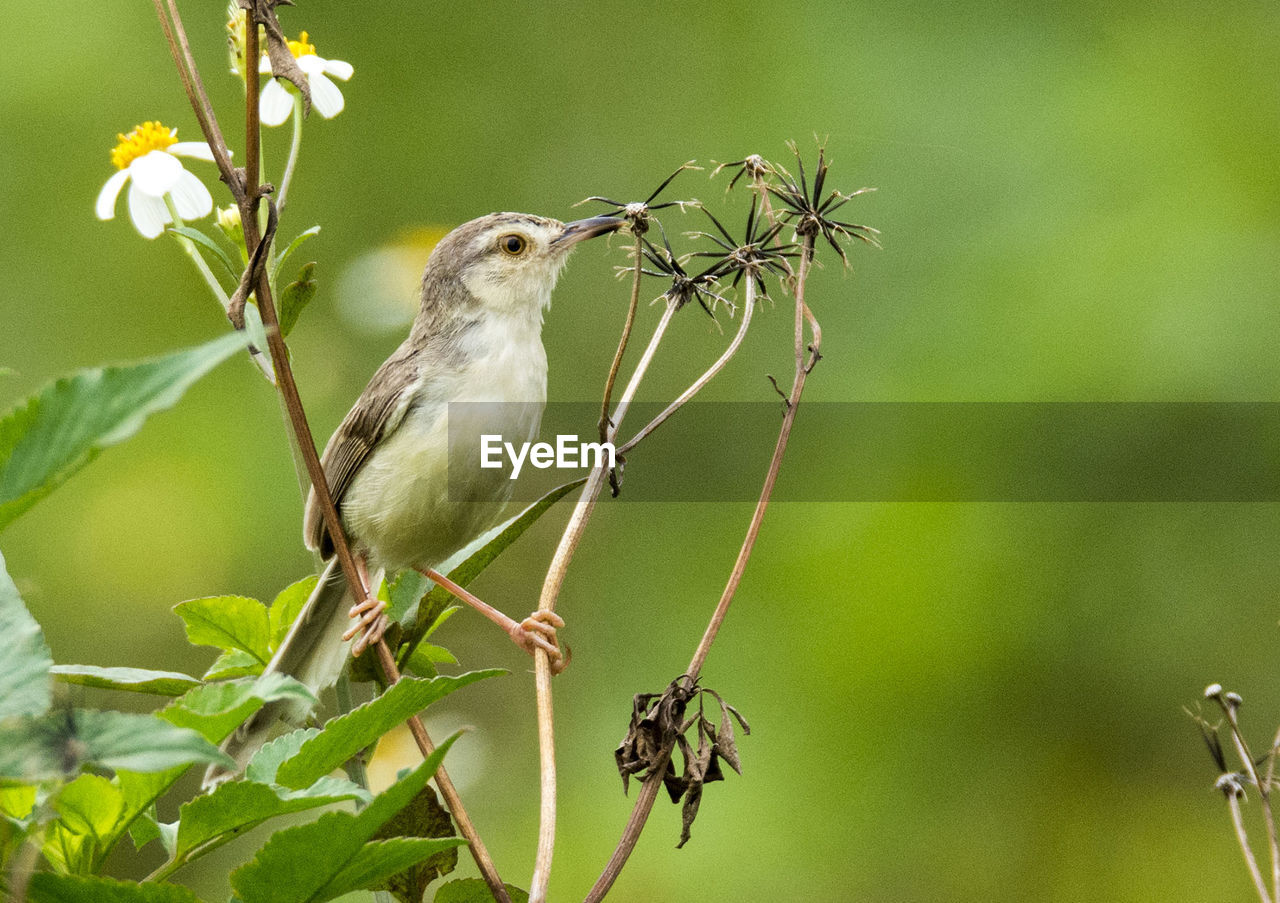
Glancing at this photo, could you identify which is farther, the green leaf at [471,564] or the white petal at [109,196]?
the white petal at [109,196]

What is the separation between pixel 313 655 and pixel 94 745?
1223mm

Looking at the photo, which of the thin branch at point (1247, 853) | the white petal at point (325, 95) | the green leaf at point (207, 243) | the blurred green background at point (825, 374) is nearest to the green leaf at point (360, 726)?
the green leaf at point (207, 243)

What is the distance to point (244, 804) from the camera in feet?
3.06

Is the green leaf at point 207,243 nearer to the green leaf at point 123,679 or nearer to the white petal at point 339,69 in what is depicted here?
the white petal at point 339,69

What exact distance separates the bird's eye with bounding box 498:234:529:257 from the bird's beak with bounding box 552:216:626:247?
7 cm

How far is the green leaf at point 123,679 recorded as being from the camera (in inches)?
43.9

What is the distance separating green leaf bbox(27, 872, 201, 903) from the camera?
0.86 meters

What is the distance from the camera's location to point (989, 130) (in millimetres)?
4355

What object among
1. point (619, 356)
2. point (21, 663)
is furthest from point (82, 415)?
point (619, 356)

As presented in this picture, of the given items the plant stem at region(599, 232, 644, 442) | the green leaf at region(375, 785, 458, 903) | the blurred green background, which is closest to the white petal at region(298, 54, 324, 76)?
the plant stem at region(599, 232, 644, 442)

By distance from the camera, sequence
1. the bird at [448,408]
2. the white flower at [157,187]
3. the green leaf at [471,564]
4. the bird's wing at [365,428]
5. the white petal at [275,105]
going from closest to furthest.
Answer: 1. the green leaf at [471,564]
2. the white flower at [157,187]
3. the white petal at [275,105]
4. the bird at [448,408]
5. the bird's wing at [365,428]

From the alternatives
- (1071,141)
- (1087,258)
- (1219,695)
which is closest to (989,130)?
(1071,141)

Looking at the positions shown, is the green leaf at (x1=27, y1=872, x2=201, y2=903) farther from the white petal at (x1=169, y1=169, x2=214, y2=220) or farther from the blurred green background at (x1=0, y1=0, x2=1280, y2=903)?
the blurred green background at (x1=0, y1=0, x2=1280, y2=903)

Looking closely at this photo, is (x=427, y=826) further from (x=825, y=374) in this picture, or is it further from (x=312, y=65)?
(x=825, y=374)
